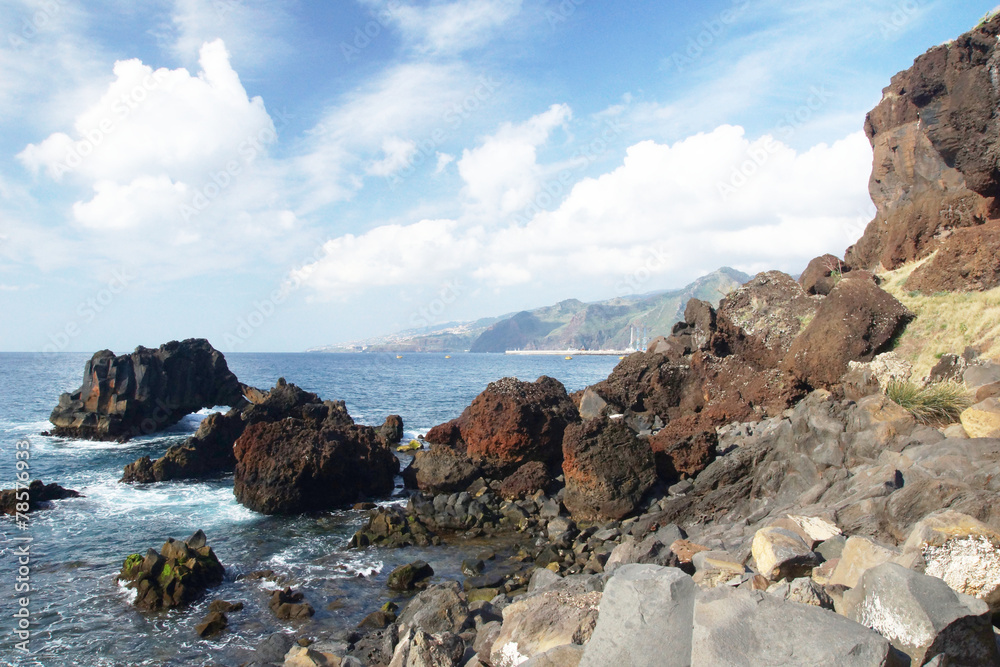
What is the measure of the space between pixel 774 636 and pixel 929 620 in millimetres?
1403

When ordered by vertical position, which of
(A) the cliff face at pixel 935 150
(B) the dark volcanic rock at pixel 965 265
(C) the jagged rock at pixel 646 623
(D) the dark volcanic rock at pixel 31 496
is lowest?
(D) the dark volcanic rock at pixel 31 496

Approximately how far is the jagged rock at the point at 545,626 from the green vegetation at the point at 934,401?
33.7 ft

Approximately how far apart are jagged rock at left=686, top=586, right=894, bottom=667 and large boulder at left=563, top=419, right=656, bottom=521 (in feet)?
39.9

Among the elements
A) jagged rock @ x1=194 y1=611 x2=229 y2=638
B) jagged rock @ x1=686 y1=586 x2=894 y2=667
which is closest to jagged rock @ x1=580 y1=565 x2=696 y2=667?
jagged rock @ x1=686 y1=586 x2=894 y2=667

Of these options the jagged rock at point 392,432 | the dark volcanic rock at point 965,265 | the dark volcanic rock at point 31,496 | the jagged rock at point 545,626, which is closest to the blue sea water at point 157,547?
the dark volcanic rock at point 31,496

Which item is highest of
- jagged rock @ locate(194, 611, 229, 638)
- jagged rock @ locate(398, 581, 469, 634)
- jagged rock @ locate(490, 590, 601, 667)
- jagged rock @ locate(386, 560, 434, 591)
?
jagged rock @ locate(490, 590, 601, 667)

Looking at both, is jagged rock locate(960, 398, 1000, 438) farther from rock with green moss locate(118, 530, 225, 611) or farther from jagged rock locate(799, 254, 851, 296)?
jagged rock locate(799, 254, 851, 296)

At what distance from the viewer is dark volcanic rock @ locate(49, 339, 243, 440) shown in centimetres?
3553

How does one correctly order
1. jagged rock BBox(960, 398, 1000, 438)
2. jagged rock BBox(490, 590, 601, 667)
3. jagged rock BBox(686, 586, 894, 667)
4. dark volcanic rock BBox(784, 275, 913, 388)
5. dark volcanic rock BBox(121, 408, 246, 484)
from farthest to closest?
1. dark volcanic rock BBox(121, 408, 246, 484)
2. dark volcanic rock BBox(784, 275, 913, 388)
3. jagged rock BBox(960, 398, 1000, 438)
4. jagged rock BBox(490, 590, 601, 667)
5. jagged rock BBox(686, 586, 894, 667)

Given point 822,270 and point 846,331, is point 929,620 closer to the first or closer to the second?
point 846,331

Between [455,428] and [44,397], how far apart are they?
58.5 metres

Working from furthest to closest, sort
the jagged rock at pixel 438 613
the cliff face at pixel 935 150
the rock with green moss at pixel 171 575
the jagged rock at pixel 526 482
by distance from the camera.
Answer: the jagged rock at pixel 526 482, the cliff face at pixel 935 150, the rock with green moss at pixel 171 575, the jagged rock at pixel 438 613

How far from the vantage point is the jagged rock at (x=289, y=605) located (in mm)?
12141

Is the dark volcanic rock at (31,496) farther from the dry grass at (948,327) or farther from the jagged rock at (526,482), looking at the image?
the dry grass at (948,327)
